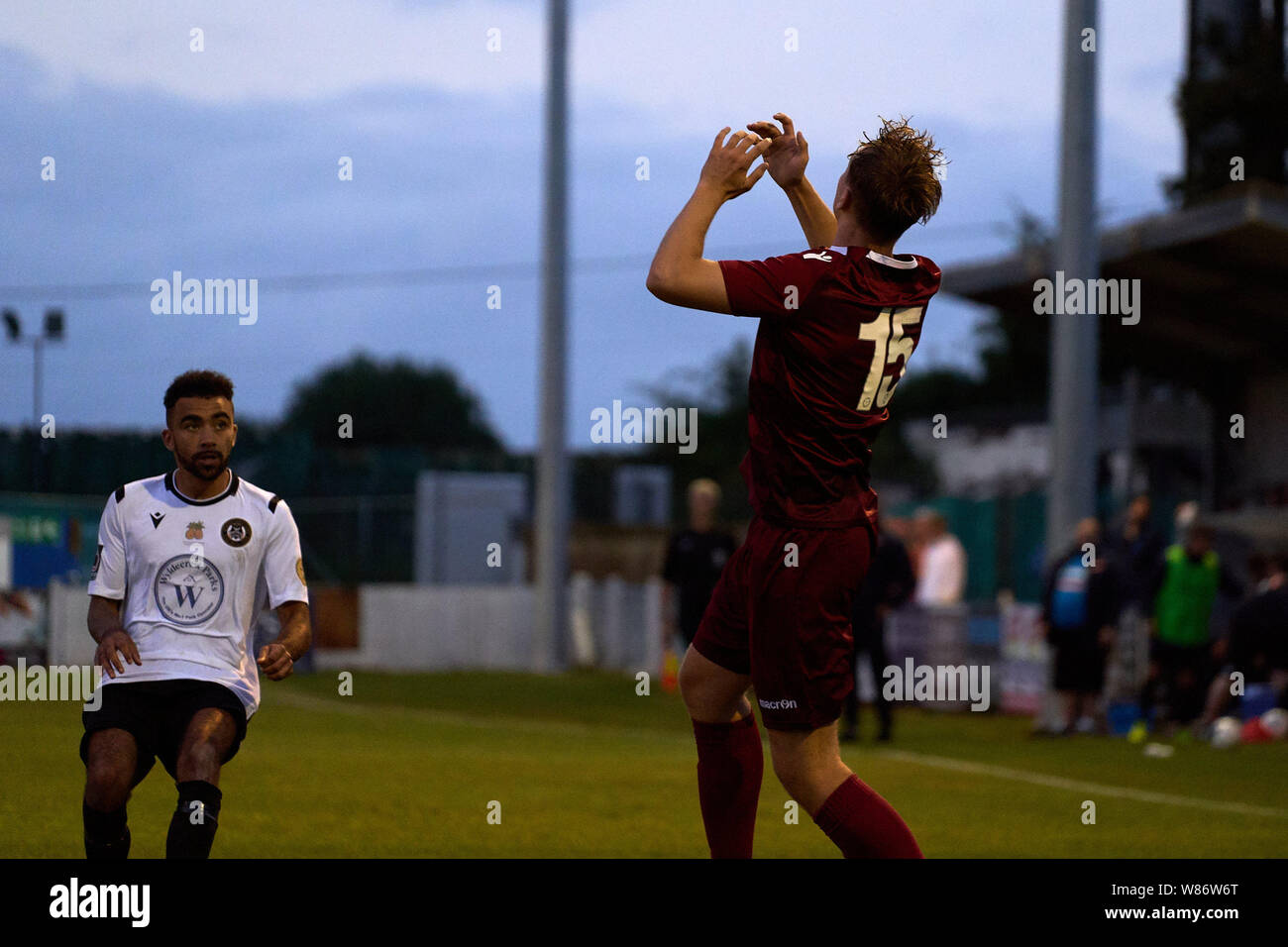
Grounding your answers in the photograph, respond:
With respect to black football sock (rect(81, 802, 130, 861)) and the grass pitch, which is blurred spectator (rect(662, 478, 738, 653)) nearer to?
the grass pitch

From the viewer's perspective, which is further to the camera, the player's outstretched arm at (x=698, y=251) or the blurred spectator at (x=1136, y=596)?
the blurred spectator at (x=1136, y=596)

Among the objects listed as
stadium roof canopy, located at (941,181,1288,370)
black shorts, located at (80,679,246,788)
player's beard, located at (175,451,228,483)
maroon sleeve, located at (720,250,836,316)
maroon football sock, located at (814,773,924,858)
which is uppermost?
stadium roof canopy, located at (941,181,1288,370)

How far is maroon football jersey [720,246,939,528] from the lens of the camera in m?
5.13

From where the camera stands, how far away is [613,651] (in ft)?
90.1

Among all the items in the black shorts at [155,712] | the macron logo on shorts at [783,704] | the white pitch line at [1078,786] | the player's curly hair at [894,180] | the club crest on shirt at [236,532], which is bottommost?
the white pitch line at [1078,786]

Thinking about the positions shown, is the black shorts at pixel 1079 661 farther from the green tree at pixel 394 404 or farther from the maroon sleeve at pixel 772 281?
the green tree at pixel 394 404

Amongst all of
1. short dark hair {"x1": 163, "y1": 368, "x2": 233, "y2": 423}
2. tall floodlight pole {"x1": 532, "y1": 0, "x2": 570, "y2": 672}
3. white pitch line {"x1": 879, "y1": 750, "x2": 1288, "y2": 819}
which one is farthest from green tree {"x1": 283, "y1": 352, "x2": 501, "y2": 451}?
short dark hair {"x1": 163, "y1": 368, "x2": 233, "y2": 423}

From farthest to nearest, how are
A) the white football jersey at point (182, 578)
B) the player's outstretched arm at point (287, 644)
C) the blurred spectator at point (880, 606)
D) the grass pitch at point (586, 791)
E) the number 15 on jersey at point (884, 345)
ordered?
the blurred spectator at point (880, 606) < the grass pitch at point (586, 791) < the white football jersey at point (182, 578) < the player's outstretched arm at point (287, 644) < the number 15 on jersey at point (884, 345)

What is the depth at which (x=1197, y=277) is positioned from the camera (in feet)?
64.7

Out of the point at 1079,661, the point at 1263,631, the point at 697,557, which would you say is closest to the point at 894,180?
the point at 697,557

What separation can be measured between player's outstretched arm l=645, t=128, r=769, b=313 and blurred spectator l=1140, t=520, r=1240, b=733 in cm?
1249

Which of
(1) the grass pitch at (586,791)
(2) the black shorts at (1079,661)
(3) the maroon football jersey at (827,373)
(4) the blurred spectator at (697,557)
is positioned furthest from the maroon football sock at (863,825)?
(2) the black shorts at (1079,661)

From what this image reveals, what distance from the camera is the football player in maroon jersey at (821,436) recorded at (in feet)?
16.8

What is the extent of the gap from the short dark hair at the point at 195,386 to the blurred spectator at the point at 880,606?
1002 cm
